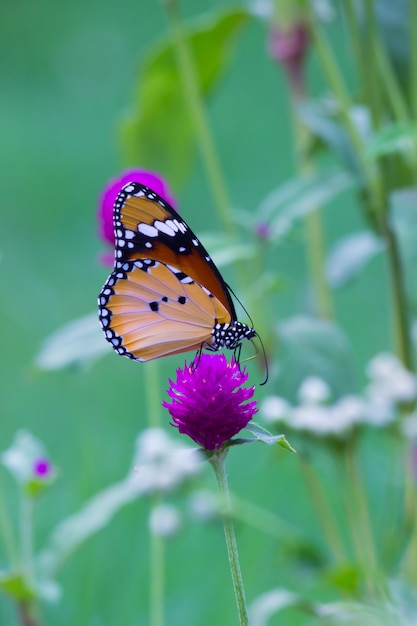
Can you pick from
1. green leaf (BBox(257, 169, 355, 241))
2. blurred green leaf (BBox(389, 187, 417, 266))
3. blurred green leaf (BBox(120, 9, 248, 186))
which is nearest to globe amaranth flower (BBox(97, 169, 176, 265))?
green leaf (BBox(257, 169, 355, 241))

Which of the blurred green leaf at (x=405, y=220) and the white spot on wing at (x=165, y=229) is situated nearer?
the white spot on wing at (x=165, y=229)

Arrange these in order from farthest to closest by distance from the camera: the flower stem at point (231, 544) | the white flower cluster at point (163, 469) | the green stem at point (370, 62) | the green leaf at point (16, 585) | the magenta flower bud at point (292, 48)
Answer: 1. the magenta flower bud at point (292, 48)
2. the green stem at point (370, 62)
3. the green leaf at point (16, 585)
4. the white flower cluster at point (163, 469)
5. the flower stem at point (231, 544)

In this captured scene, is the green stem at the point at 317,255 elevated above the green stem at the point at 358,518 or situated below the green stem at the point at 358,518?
above

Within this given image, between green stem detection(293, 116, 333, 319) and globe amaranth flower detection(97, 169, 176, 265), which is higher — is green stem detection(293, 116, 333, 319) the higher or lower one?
the higher one

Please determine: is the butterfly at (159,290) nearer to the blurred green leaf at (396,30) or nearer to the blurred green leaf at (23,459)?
the blurred green leaf at (23,459)

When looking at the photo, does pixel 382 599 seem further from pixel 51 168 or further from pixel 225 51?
pixel 51 168

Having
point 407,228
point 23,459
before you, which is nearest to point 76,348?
point 23,459

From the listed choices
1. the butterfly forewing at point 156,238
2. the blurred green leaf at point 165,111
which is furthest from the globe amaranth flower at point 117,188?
the blurred green leaf at point 165,111

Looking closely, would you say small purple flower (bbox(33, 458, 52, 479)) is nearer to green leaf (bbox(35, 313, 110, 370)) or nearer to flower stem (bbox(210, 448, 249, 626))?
green leaf (bbox(35, 313, 110, 370))
